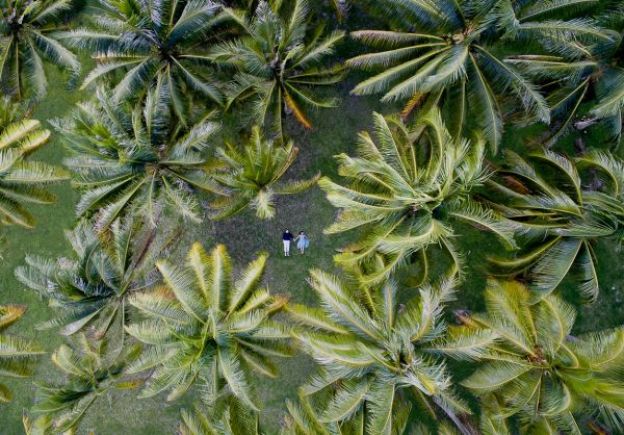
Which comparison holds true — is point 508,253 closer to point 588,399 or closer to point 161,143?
point 588,399

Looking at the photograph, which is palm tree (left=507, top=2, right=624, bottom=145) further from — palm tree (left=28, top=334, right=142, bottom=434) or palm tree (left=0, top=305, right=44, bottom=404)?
palm tree (left=0, top=305, right=44, bottom=404)

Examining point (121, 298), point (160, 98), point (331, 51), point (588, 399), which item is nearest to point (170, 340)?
point (121, 298)

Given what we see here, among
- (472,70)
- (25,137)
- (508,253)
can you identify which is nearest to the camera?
(472,70)

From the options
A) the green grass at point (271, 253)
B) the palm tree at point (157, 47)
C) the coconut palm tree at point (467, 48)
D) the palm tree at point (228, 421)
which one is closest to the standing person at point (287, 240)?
the green grass at point (271, 253)

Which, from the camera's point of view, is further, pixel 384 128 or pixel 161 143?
pixel 161 143

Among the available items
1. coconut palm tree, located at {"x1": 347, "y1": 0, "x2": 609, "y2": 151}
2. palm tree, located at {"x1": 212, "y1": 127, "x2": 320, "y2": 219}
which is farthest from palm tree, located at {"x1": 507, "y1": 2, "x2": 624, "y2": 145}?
palm tree, located at {"x1": 212, "y1": 127, "x2": 320, "y2": 219}
